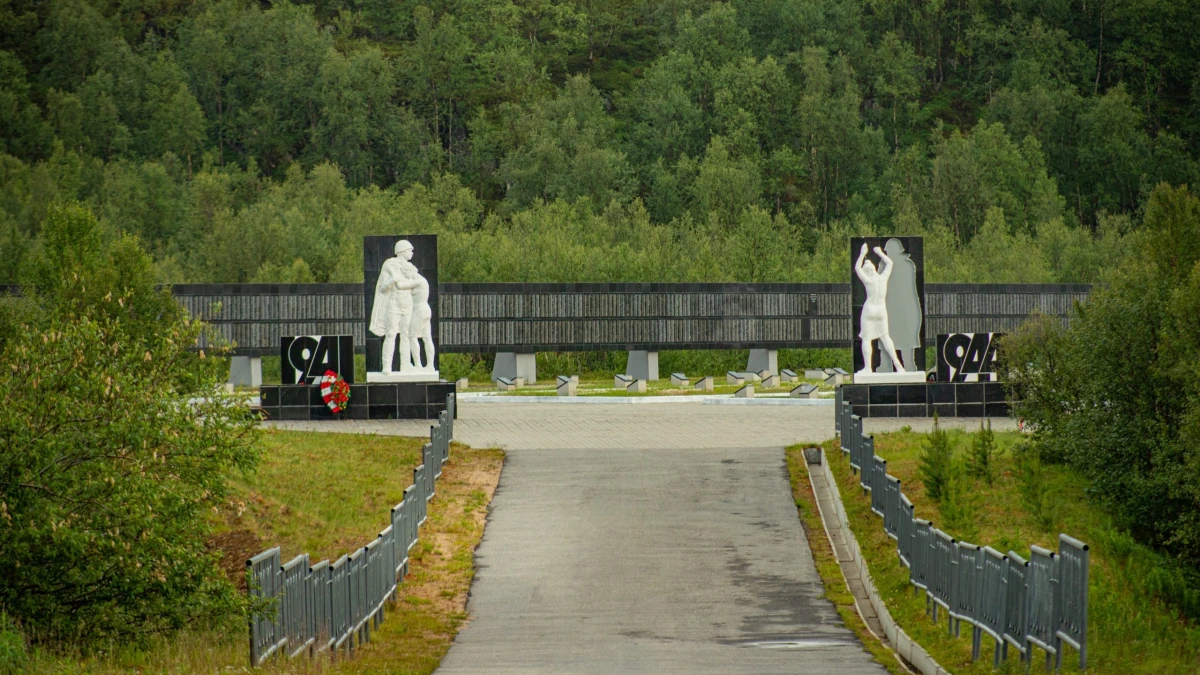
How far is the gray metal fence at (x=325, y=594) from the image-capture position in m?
11.9

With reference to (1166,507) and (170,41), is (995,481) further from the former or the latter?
(170,41)

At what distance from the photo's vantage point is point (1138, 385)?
75.5 ft

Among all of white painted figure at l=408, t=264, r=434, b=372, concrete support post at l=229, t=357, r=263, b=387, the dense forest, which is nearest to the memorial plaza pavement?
white painted figure at l=408, t=264, r=434, b=372

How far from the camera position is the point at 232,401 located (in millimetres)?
16188

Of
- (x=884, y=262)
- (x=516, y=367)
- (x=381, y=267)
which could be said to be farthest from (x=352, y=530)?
(x=516, y=367)

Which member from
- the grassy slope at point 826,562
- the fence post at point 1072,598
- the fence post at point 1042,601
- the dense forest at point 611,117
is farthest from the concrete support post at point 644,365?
the fence post at point 1072,598

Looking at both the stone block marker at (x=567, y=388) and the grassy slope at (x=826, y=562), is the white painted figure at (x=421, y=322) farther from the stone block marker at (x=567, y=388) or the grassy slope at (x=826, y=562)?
the grassy slope at (x=826, y=562)

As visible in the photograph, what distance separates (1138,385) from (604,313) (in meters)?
21.1

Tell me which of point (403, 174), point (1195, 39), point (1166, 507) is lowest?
point (1166, 507)

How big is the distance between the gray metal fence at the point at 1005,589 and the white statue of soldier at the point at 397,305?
15.5 metres

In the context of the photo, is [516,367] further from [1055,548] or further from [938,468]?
[1055,548]

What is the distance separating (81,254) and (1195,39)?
237 feet

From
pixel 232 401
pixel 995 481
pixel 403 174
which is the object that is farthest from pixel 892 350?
pixel 403 174

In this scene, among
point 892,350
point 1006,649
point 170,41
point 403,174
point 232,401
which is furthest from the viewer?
point 170,41
